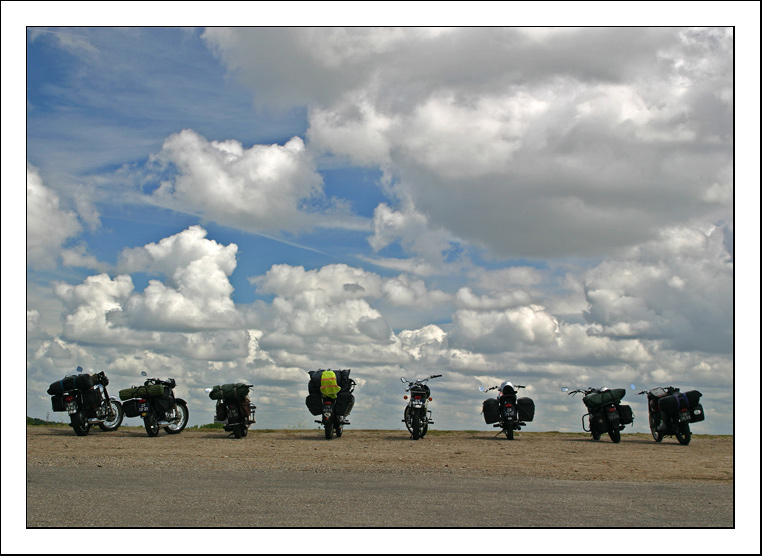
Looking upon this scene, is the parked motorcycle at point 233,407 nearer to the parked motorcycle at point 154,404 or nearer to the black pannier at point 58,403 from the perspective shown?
the parked motorcycle at point 154,404

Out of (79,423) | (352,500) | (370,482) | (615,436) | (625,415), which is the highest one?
(352,500)

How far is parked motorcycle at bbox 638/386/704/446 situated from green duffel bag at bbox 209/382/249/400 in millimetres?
11655

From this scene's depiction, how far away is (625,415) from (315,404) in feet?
28.7

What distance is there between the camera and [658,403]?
2027 centimetres

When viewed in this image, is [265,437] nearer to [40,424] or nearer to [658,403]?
[40,424]

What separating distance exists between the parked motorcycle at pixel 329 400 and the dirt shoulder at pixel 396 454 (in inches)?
23.1

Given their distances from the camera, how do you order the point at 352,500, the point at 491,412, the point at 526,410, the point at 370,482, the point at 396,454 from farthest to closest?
the point at 526,410
the point at 491,412
the point at 396,454
the point at 370,482
the point at 352,500

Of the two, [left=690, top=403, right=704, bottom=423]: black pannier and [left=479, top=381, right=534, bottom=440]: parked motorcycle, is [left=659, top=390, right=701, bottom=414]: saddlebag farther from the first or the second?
[left=479, top=381, right=534, bottom=440]: parked motorcycle

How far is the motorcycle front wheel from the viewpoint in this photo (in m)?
21.1

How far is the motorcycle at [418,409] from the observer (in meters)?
20.2

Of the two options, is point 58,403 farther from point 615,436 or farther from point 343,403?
point 615,436

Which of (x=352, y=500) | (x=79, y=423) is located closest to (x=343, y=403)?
(x=79, y=423)

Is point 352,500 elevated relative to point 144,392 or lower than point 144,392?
lower

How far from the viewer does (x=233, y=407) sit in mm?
20297
